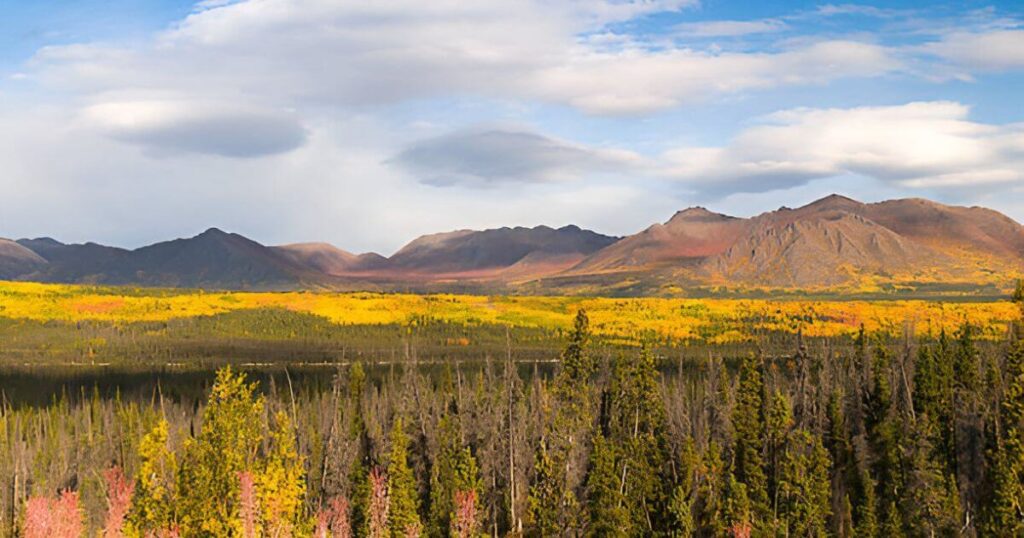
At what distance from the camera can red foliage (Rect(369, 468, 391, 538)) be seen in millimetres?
69625

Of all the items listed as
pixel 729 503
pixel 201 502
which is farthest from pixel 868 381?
pixel 201 502

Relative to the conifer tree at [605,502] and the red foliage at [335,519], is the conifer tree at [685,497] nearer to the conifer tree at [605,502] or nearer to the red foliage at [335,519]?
the conifer tree at [605,502]

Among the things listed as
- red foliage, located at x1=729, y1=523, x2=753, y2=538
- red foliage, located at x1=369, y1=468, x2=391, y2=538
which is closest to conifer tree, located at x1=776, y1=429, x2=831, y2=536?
red foliage, located at x1=729, y1=523, x2=753, y2=538

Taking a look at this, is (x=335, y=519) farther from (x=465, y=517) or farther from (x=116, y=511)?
(x=116, y=511)

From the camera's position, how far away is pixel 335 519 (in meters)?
70.2

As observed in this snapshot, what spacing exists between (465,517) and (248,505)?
1303 inches

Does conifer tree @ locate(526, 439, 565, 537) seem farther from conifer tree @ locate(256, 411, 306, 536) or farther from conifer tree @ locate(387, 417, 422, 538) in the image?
conifer tree @ locate(256, 411, 306, 536)

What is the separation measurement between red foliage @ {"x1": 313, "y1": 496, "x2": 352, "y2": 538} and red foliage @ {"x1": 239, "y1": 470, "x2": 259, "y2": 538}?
22.3 m

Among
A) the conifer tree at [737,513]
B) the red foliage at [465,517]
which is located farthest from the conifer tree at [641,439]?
the red foliage at [465,517]

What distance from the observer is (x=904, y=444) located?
270ft

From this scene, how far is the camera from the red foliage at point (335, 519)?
215ft

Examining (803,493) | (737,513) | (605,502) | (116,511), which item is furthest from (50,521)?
(803,493)

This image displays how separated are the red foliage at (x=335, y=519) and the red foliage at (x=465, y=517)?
8.39 m

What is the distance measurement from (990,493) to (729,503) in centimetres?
2287
